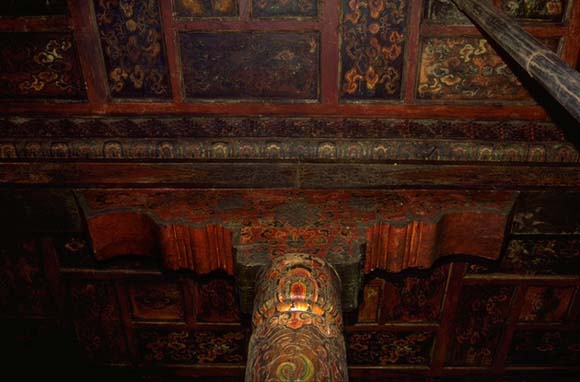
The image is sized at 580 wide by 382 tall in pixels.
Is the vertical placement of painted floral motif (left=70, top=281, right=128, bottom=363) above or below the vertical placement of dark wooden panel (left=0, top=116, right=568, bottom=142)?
below

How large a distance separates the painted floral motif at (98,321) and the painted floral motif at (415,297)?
2451mm

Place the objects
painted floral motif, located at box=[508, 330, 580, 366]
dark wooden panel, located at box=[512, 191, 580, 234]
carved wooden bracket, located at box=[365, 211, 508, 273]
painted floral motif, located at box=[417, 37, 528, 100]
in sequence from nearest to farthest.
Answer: carved wooden bracket, located at box=[365, 211, 508, 273]
painted floral motif, located at box=[417, 37, 528, 100]
dark wooden panel, located at box=[512, 191, 580, 234]
painted floral motif, located at box=[508, 330, 580, 366]

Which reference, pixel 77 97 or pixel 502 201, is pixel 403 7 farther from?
pixel 77 97

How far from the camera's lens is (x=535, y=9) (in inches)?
104

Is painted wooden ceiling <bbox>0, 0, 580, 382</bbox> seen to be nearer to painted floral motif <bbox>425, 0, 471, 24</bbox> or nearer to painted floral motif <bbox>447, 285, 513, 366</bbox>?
painted floral motif <bbox>425, 0, 471, 24</bbox>

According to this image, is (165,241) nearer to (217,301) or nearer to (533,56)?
(217,301)

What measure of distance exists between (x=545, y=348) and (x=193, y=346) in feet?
10.8

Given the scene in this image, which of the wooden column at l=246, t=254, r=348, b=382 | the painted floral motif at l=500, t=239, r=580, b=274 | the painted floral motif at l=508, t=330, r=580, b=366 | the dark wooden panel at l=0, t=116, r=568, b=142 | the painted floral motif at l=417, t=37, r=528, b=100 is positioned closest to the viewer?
the wooden column at l=246, t=254, r=348, b=382

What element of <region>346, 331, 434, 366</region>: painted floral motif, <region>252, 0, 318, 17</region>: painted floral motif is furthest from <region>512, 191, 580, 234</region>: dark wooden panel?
<region>252, 0, 318, 17</region>: painted floral motif

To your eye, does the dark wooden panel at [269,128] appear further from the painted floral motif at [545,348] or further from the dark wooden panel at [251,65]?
the painted floral motif at [545,348]

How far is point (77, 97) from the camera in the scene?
9.59 ft

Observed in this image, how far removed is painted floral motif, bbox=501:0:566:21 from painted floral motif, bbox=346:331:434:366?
2781 millimetres

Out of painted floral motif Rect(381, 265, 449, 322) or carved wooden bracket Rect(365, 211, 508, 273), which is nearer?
carved wooden bracket Rect(365, 211, 508, 273)

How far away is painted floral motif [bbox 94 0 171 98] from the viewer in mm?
2693
